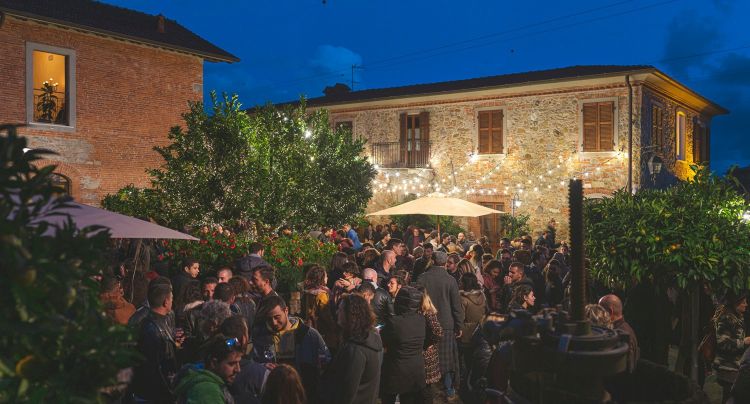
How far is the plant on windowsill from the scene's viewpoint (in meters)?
16.3

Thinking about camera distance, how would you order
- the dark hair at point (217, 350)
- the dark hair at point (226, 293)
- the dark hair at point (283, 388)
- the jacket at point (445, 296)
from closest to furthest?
the dark hair at point (283, 388) < the dark hair at point (217, 350) < the dark hair at point (226, 293) < the jacket at point (445, 296)

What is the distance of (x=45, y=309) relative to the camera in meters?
1.73

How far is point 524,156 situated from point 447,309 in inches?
608

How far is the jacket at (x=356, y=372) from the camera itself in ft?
14.0

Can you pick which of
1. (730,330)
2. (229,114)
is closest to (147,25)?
(229,114)

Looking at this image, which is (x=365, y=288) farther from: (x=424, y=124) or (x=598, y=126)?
(x=424, y=124)

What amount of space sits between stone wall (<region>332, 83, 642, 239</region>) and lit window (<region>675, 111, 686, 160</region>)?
14.0 ft

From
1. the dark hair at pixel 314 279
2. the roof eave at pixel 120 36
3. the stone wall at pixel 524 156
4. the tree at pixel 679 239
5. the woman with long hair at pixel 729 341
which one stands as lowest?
the woman with long hair at pixel 729 341

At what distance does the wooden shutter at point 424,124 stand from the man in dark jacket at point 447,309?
16870mm

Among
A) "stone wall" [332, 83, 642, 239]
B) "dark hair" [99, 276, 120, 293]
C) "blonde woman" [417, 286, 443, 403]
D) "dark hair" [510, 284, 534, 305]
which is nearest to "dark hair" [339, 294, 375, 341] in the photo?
"blonde woman" [417, 286, 443, 403]

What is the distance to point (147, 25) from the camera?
19453 mm

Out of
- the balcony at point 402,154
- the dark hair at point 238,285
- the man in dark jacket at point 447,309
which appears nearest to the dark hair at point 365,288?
the man in dark jacket at point 447,309

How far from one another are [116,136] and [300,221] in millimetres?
7408

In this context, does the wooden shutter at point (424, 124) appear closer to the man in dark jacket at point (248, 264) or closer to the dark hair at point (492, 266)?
the dark hair at point (492, 266)
